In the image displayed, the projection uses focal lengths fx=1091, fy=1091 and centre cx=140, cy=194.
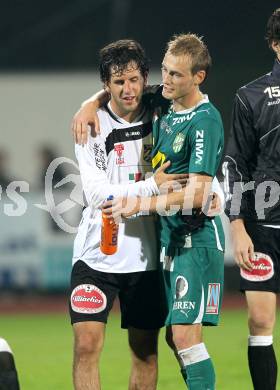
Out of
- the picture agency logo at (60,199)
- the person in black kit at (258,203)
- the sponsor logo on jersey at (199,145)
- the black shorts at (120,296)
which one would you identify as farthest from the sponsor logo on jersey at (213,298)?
the picture agency logo at (60,199)

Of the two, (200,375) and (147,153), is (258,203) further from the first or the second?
(200,375)

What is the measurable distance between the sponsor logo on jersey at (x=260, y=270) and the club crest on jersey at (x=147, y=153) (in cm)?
79

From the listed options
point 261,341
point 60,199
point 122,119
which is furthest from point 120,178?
point 60,199

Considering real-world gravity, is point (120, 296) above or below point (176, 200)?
below

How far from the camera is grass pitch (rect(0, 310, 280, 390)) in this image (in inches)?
302

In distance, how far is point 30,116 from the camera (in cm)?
1576

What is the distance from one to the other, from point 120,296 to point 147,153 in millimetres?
817

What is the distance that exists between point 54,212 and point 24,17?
211 inches

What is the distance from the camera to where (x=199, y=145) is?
5.59 m

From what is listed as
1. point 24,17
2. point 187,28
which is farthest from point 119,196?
point 24,17

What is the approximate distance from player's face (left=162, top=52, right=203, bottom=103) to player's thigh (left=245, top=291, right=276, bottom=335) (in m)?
1.16

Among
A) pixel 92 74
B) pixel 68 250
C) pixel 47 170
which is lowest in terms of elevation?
pixel 68 250

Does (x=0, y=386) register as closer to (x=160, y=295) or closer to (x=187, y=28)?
(x=160, y=295)

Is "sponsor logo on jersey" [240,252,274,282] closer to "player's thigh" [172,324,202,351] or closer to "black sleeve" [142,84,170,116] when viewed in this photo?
"player's thigh" [172,324,202,351]
